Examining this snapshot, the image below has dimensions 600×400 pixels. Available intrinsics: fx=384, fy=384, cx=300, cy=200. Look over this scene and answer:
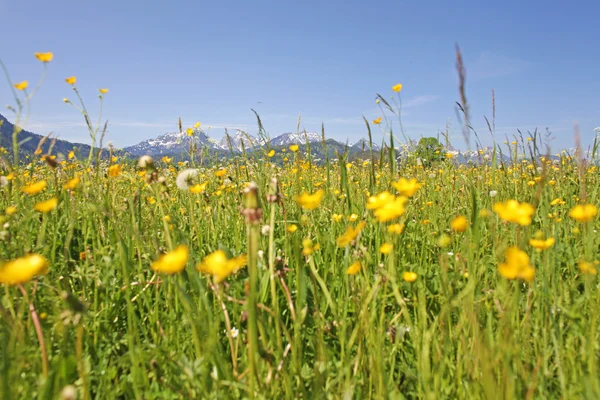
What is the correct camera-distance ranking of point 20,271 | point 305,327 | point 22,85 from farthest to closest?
point 22,85, point 305,327, point 20,271

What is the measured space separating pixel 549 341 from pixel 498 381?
33 cm

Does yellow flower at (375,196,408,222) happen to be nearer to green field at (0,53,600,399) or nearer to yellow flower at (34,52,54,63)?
green field at (0,53,600,399)

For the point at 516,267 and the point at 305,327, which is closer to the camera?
the point at 516,267

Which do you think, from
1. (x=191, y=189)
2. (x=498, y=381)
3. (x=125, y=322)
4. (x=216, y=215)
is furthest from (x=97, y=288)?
(x=498, y=381)

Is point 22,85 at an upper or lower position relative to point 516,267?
upper

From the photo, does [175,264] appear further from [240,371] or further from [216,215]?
[216,215]

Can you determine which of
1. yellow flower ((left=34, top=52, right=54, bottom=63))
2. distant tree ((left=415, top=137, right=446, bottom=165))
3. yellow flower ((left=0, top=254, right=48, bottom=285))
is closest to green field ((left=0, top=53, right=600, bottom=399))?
yellow flower ((left=0, top=254, right=48, bottom=285))

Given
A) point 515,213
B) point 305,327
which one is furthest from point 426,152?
point 515,213

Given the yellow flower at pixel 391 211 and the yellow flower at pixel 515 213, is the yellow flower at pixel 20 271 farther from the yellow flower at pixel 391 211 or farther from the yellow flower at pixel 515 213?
the yellow flower at pixel 515 213

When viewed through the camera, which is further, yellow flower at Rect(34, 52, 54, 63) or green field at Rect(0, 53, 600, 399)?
yellow flower at Rect(34, 52, 54, 63)

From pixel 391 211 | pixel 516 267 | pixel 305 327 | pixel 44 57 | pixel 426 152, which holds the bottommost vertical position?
pixel 305 327

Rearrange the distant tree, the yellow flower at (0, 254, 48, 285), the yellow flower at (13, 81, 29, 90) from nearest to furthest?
the yellow flower at (0, 254, 48, 285) → the yellow flower at (13, 81, 29, 90) → the distant tree

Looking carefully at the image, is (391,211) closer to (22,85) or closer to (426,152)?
(22,85)

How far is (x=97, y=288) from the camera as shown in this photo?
1.31 m
